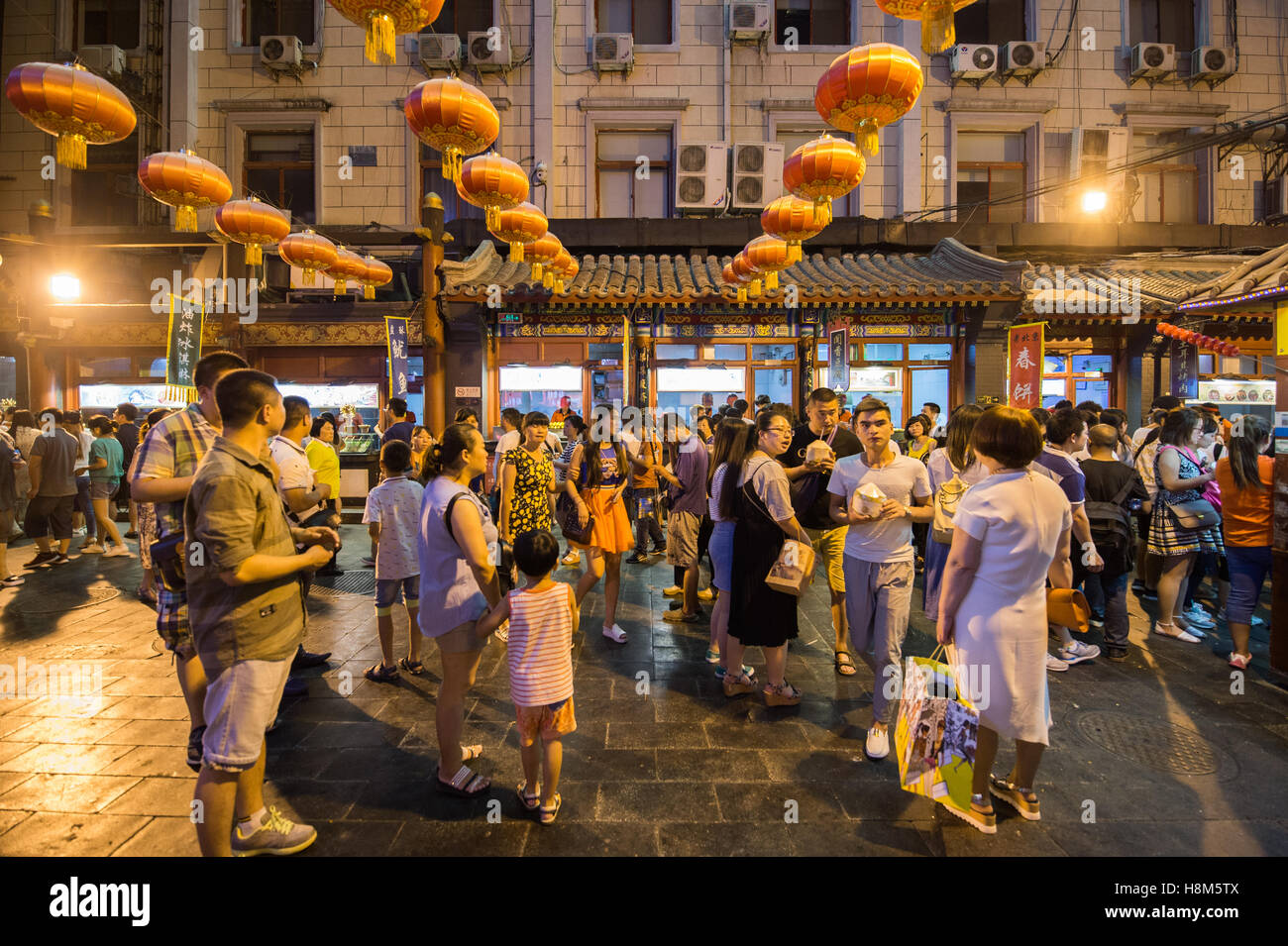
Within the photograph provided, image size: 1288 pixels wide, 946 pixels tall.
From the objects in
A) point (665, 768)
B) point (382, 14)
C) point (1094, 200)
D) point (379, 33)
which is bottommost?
point (665, 768)

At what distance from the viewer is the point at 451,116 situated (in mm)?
5578

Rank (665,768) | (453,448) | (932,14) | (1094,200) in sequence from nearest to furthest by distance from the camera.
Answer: (453,448) < (665,768) < (932,14) < (1094,200)

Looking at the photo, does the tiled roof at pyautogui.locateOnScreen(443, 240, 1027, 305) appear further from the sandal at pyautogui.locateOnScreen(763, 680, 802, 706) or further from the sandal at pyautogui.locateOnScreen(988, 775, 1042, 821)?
the sandal at pyautogui.locateOnScreen(988, 775, 1042, 821)

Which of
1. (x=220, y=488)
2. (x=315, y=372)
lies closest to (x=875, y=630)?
(x=220, y=488)

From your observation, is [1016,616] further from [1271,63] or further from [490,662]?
[1271,63]

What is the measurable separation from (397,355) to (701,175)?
7.96m

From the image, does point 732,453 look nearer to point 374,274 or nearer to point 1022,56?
point 374,274

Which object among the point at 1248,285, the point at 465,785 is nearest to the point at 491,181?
the point at 465,785

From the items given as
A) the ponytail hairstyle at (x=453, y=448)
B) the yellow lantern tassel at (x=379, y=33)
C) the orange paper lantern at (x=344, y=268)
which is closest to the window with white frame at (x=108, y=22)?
the orange paper lantern at (x=344, y=268)

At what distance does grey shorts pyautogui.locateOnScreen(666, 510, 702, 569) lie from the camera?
6223mm

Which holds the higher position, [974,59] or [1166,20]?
[1166,20]

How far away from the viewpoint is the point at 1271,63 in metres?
14.3

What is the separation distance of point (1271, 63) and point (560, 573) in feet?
67.7

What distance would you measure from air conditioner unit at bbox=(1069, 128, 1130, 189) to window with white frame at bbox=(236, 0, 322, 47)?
1824cm
